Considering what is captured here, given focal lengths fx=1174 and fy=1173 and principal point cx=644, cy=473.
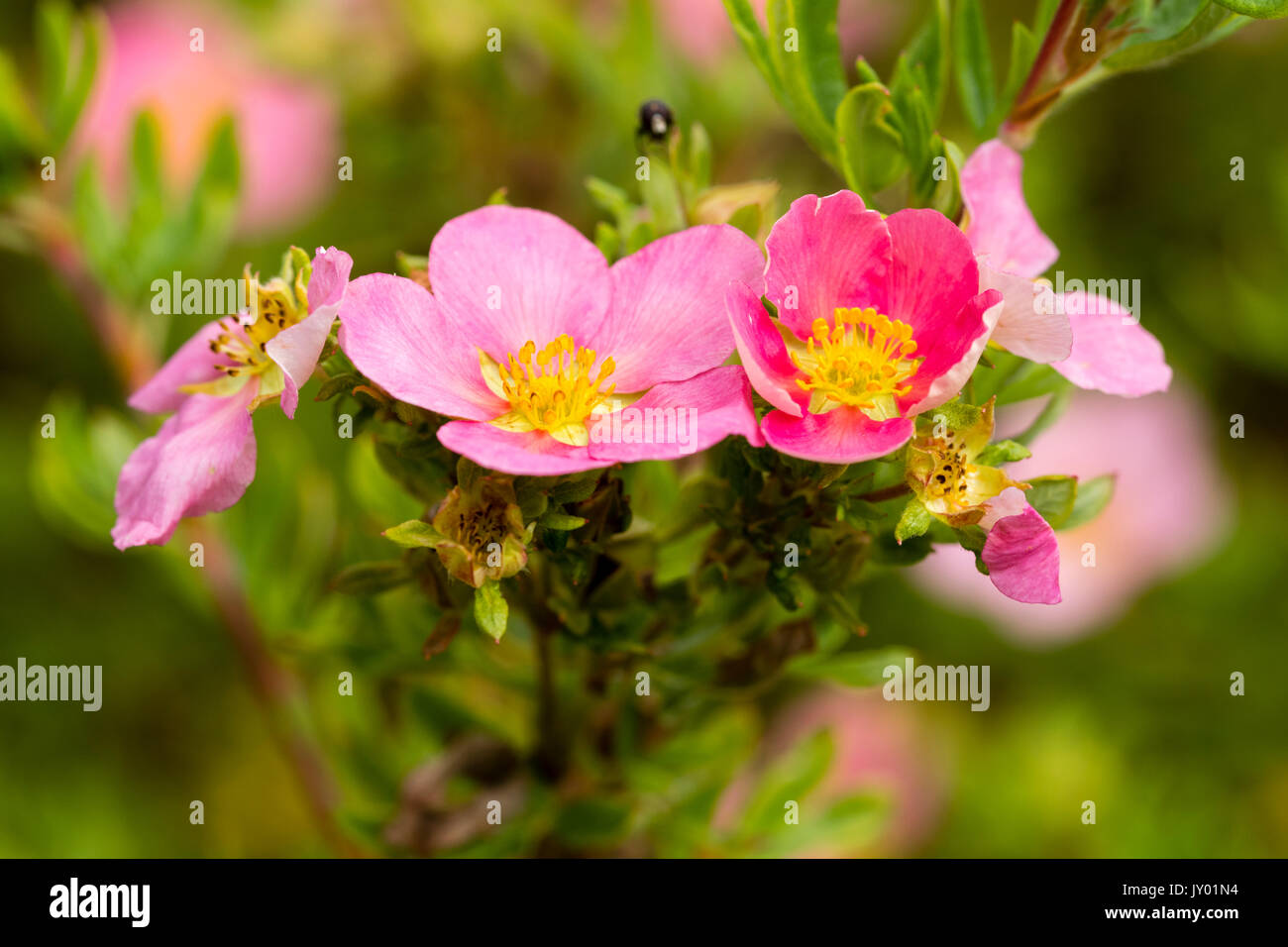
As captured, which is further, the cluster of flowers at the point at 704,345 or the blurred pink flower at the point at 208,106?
the blurred pink flower at the point at 208,106

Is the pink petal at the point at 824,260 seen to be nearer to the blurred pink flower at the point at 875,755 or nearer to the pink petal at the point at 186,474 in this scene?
the pink petal at the point at 186,474

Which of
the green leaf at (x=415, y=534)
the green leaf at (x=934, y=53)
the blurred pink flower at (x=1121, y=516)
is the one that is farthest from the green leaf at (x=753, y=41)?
the blurred pink flower at (x=1121, y=516)

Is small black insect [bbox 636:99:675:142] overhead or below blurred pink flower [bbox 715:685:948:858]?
overhead

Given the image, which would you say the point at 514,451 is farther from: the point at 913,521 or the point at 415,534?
the point at 913,521

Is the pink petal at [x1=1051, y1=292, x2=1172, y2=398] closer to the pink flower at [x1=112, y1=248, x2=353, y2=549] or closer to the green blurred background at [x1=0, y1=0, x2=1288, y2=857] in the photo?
the pink flower at [x1=112, y1=248, x2=353, y2=549]

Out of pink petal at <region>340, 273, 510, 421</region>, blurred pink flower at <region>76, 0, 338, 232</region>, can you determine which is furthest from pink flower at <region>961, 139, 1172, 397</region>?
blurred pink flower at <region>76, 0, 338, 232</region>

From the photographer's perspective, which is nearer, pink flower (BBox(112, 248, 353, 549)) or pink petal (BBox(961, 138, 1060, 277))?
pink flower (BBox(112, 248, 353, 549))
